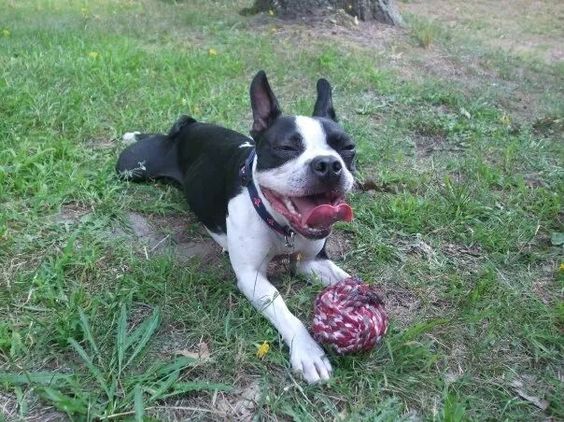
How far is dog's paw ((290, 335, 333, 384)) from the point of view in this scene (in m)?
2.22

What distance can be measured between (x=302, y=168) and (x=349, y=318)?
2.04 ft

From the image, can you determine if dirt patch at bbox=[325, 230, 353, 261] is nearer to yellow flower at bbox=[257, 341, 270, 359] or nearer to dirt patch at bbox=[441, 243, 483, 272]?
dirt patch at bbox=[441, 243, 483, 272]

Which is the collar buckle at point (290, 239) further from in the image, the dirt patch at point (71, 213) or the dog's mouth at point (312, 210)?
the dirt patch at point (71, 213)

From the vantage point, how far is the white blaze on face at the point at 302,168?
2.41 m

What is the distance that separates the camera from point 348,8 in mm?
7461

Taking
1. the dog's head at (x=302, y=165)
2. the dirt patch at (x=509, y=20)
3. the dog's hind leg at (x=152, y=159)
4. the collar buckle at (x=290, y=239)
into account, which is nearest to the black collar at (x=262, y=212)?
the collar buckle at (x=290, y=239)

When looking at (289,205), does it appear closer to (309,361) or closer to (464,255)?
(309,361)

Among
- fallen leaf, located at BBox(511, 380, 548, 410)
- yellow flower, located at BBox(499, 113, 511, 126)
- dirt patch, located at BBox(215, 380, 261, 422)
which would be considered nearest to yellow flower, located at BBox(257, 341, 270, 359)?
dirt patch, located at BBox(215, 380, 261, 422)

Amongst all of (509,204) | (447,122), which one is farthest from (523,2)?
(509,204)

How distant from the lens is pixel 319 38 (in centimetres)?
684

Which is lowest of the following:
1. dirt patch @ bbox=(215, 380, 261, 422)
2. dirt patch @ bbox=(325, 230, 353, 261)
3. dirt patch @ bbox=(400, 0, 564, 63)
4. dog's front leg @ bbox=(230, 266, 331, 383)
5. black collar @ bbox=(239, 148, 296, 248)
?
dirt patch @ bbox=(400, 0, 564, 63)

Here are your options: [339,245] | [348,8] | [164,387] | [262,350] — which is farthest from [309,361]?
[348,8]

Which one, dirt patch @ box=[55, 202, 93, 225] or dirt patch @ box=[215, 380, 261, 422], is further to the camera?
dirt patch @ box=[55, 202, 93, 225]

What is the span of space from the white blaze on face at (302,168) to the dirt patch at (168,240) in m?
0.67
